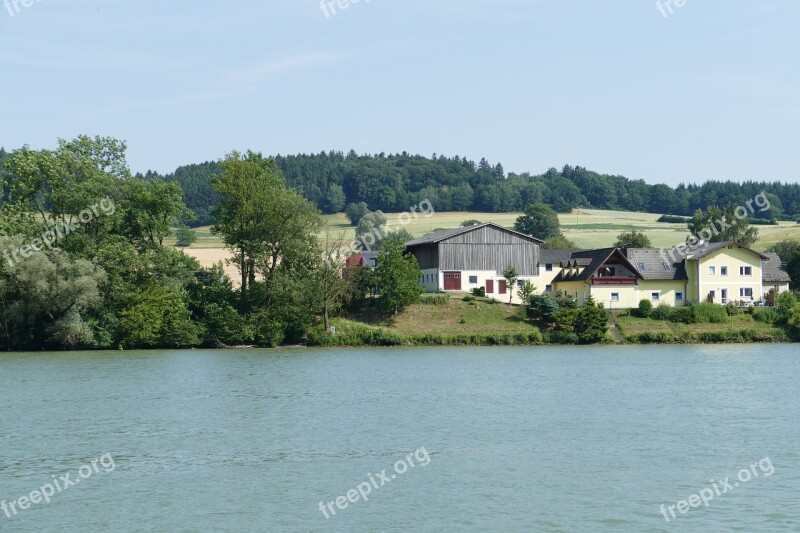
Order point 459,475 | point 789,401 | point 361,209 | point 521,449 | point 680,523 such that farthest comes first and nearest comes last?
point 361,209 → point 789,401 → point 521,449 → point 459,475 → point 680,523

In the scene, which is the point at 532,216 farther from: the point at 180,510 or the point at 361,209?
the point at 180,510

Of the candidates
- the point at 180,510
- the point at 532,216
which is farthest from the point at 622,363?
the point at 532,216

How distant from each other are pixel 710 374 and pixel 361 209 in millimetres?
119021

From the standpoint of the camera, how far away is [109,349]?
2576 inches

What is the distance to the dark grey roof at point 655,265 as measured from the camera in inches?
3046

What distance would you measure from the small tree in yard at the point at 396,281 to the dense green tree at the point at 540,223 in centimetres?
6653

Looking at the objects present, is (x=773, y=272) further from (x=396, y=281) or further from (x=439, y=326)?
(x=396, y=281)

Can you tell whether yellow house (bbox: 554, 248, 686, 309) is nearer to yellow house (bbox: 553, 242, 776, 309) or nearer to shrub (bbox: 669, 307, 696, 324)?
yellow house (bbox: 553, 242, 776, 309)

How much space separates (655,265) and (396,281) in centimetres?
2201

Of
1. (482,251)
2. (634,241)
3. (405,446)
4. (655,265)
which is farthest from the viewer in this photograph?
(634,241)

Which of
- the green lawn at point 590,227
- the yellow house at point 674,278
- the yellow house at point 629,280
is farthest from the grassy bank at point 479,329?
the green lawn at point 590,227

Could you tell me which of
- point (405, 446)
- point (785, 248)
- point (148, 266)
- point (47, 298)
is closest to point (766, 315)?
point (785, 248)

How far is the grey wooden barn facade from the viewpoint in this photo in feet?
262

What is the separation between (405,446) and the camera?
27484 millimetres
